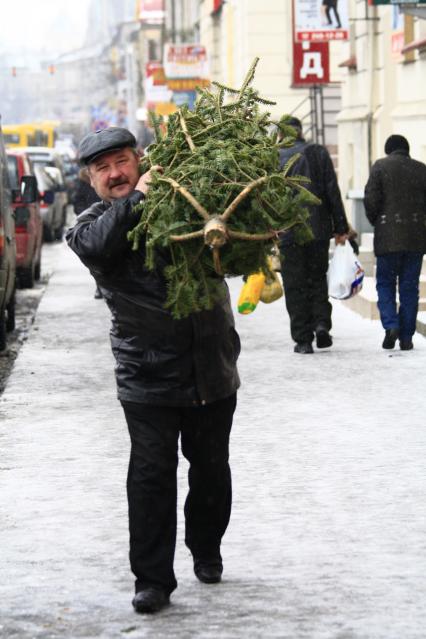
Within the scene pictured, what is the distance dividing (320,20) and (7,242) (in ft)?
38.6

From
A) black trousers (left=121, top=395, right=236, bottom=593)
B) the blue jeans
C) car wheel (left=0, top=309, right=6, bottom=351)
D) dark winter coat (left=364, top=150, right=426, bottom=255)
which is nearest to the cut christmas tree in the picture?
black trousers (left=121, top=395, right=236, bottom=593)

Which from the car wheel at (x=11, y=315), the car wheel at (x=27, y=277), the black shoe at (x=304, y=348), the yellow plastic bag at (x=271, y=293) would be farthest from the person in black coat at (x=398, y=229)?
the car wheel at (x=27, y=277)

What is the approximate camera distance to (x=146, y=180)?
5.52 m

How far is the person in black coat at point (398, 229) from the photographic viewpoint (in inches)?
506

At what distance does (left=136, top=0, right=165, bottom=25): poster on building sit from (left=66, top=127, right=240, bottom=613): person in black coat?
10112 centimetres

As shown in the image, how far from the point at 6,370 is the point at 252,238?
801cm

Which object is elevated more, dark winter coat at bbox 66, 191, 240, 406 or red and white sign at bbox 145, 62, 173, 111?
dark winter coat at bbox 66, 191, 240, 406


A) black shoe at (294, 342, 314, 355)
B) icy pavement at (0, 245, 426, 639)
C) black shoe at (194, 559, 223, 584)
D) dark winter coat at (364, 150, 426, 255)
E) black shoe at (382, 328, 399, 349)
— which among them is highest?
dark winter coat at (364, 150, 426, 255)

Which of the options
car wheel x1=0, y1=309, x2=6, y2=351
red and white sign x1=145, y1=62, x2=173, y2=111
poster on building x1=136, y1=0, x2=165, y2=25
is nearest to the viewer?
car wheel x1=0, y1=309, x2=6, y2=351

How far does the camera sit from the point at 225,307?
580 centimetres

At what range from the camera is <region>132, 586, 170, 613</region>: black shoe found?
18.5 ft

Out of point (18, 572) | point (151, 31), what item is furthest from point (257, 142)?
point (151, 31)

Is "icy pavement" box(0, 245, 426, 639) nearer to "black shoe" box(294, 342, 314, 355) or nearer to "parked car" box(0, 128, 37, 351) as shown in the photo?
"black shoe" box(294, 342, 314, 355)

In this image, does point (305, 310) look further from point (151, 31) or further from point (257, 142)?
point (151, 31)
